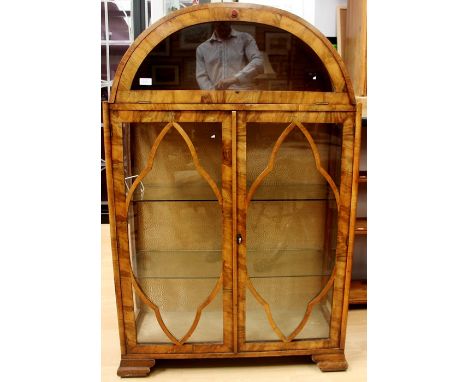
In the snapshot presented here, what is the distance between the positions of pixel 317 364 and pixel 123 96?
1.06 metres

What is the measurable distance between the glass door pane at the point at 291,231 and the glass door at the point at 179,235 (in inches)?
3.7

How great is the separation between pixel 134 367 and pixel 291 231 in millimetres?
677

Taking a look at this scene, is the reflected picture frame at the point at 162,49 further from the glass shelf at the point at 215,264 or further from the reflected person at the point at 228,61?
the glass shelf at the point at 215,264

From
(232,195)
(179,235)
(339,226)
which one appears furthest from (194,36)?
(339,226)

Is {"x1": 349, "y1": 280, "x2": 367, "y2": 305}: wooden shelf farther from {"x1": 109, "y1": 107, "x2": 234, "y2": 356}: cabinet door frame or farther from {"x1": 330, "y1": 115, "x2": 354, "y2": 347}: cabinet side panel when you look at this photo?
{"x1": 109, "y1": 107, "x2": 234, "y2": 356}: cabinet door frame

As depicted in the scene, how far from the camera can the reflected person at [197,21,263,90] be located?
1.26 meters

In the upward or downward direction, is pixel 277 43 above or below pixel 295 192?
above

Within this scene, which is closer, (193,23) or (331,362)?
(193,23)

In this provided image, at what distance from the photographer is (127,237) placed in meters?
1.30

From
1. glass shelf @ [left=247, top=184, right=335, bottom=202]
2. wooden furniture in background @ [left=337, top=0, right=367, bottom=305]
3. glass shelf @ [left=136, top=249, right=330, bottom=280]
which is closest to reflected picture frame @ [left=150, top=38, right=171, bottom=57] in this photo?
glass shelf @ [left=247, top=184, right=335, bottom=202]

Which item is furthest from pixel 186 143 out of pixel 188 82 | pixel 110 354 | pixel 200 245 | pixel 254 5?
pixel 110 354

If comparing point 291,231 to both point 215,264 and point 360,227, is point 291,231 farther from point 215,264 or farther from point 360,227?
point 360,227

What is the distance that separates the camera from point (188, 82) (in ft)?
4.11

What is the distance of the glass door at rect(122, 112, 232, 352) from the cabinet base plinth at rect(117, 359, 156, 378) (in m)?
0.05
